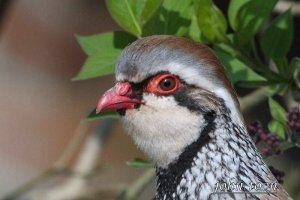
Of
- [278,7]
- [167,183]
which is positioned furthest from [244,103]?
[167,183]

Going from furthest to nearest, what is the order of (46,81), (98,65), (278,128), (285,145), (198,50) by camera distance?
(46,81)
(278,128)
(285,145)
(98,65)
(198,50)

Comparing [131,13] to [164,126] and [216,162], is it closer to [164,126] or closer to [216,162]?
[164,126]

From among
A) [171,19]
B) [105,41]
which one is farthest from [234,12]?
[105,41]

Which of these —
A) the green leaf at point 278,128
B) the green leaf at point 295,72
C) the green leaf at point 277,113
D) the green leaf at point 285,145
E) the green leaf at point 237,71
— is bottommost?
the green leaf at point 285,145

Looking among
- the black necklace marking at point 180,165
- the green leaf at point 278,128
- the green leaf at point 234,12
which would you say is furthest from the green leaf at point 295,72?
the black necklace marking at point 180,165

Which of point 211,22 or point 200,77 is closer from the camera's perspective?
point 200,77

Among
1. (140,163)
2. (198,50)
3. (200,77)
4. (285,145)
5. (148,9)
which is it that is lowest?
(285,145)

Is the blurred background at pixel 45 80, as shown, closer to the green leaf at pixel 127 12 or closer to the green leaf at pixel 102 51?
the green leaf at pixel 102 51

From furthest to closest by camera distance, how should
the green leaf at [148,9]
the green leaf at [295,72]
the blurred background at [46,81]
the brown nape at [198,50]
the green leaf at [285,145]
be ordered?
the blurred background at [46,81]
the green leaf at [295,72]
the green leaf at [285,145]
the green leaf at [148,9]
the brown nape at [198,50]
